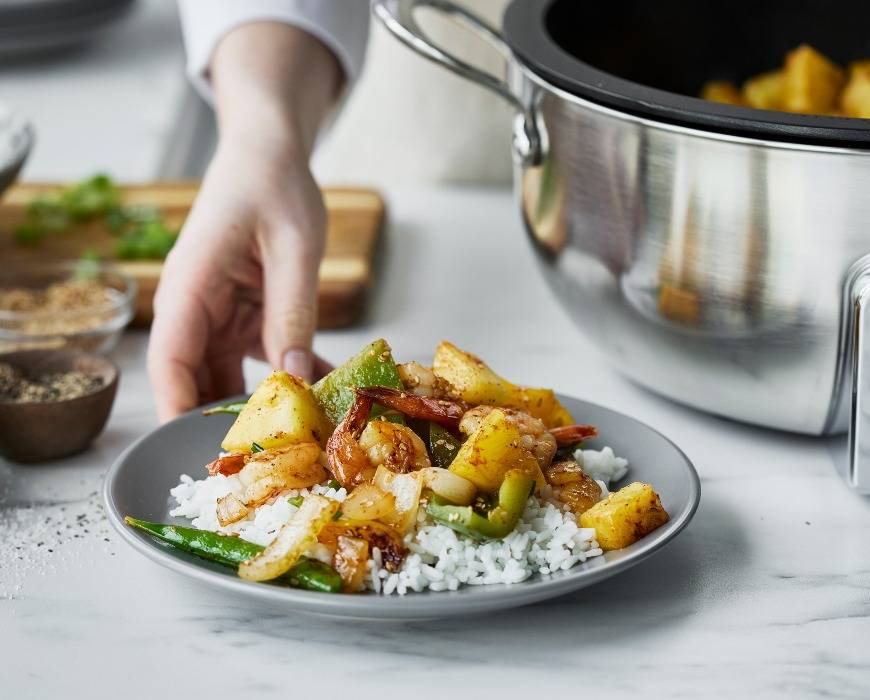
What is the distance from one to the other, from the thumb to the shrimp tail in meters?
0.30

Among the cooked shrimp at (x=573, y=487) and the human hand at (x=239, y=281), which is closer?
the cooked shrimp at (x=573, y=487)

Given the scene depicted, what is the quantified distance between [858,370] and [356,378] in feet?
1.40

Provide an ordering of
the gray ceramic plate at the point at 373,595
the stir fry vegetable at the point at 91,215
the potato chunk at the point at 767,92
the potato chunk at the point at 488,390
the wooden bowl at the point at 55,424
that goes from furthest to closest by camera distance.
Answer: the stir fry vegetable at the point at 91,215
the potato chunk at the point at 767,92
the wooden bowl at the point at 55,424
the potato chunk at the point at 488,390
the gray ceramic plate at the point at 373,595

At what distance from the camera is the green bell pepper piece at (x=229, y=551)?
0.89 m

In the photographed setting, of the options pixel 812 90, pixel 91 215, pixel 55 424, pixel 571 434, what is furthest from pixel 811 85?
pixel 91 215

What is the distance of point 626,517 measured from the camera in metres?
0.94

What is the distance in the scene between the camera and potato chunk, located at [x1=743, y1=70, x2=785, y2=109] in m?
1.45

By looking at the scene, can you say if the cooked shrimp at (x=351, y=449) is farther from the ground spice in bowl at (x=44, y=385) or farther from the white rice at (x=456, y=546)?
the ground spice in bowl at (x=44, y=385)

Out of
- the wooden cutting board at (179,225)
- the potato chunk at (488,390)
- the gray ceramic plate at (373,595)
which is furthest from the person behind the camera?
the wooden cutting board at (179,225)

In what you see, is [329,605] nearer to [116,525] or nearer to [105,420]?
[116,525]

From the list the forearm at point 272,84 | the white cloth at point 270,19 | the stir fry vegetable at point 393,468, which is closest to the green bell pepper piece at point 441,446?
the stir fry vegetable at point 393,468

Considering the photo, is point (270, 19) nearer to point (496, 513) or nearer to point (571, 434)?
point (571, 434)

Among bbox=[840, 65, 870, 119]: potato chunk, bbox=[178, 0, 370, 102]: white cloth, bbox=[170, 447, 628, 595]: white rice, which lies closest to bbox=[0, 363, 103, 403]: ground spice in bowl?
bbox=[170, 447, 628, 595]: white rice

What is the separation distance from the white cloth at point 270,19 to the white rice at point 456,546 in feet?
2.62
